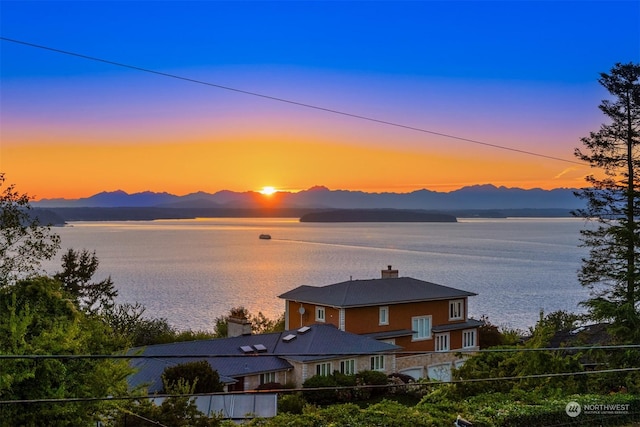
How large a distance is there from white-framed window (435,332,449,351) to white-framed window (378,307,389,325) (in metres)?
3.82

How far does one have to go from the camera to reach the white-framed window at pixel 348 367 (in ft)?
92.1

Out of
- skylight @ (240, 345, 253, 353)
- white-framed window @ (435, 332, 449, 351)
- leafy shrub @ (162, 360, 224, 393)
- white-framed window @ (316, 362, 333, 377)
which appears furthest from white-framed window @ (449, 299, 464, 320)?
leafy shrub @ (162, 360, 224, 393)

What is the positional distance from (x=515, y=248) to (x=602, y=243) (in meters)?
143

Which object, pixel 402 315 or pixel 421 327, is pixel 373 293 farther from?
pixel 421 327

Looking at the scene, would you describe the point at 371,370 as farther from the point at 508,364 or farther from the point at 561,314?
the point at 561,314

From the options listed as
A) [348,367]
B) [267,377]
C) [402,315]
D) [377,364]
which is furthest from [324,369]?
[402,315]

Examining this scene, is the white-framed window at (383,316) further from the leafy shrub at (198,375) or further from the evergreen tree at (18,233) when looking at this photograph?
the evergreen tree at (18,233)

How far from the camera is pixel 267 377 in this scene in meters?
25.7

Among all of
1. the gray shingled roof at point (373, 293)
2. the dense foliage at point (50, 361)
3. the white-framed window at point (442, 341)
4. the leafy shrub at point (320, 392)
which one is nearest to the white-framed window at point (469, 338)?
the white-framed window at point (442, 341)

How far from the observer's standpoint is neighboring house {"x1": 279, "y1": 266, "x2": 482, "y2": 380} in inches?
1325

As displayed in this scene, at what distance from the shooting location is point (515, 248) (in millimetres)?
162375

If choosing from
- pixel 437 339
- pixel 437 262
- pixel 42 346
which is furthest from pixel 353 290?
pixel 437 262

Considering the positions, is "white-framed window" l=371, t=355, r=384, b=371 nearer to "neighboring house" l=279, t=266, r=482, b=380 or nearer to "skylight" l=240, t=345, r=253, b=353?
"neighboring house" l=279, t=266, r=482, b=380

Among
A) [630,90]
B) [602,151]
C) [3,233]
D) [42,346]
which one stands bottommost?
[42,346]
